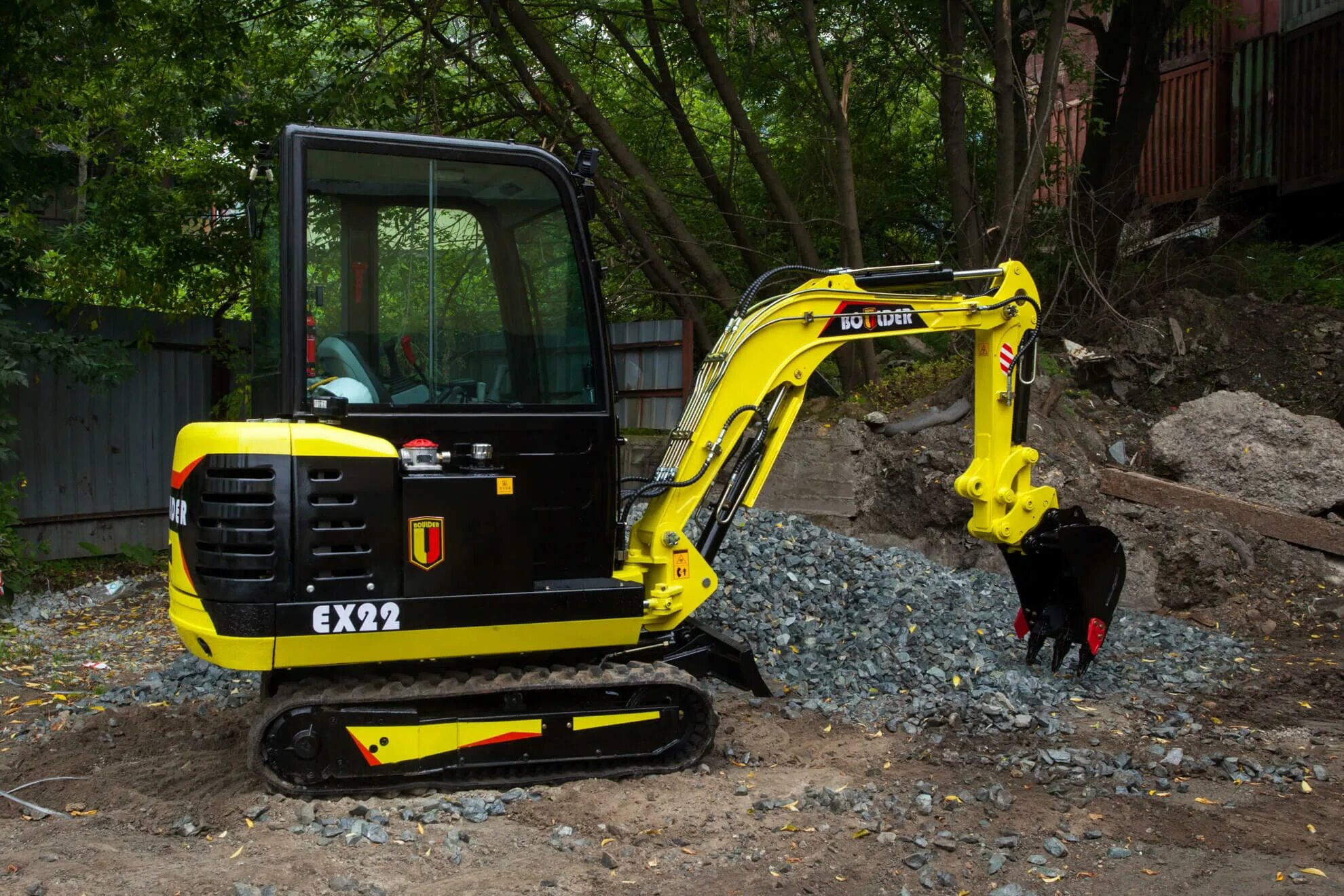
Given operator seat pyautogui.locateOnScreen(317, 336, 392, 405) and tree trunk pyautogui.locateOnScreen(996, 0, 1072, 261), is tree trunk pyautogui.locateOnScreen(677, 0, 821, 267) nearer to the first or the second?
tree trunk pyautogui.locateOnScreen(996, 0, 1072, 261)

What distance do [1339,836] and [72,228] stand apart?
824cm

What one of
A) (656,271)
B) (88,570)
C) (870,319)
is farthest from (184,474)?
(656,271)

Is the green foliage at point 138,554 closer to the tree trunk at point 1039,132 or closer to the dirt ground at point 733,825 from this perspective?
the dirt ground at point 733,825

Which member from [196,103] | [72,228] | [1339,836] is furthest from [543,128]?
[1339,836]

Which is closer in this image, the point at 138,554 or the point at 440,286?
the point at 440,286

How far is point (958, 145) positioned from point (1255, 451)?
3419mm

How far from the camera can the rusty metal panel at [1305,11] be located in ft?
39.5

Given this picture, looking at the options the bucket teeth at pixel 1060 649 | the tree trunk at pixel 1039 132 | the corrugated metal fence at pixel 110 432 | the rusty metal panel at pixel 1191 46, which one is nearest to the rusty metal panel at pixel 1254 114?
the rusty metal panel at pixel 1191 46

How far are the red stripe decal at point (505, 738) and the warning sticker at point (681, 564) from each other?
89 cm

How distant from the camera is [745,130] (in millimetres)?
9609

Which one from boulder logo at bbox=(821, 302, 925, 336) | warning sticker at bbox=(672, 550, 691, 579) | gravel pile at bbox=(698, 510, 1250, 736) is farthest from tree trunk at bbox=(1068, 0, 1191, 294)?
warning sticker at bbox=(672, 550, 691, 579)

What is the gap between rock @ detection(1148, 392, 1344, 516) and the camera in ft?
27.1

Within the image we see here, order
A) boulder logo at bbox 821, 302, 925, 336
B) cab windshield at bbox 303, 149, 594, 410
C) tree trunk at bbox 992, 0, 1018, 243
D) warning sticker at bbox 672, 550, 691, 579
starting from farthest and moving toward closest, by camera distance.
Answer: tree trunk at bbox 992, 0, 1018, 243 < boulder logo at bbox 821, 302, 925, 336 < warning sticker at bbox 672, 550, 691, 579 < cab windshield at bbox 303, 149, 594, 410

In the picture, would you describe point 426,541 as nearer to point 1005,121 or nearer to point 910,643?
point 910,643
